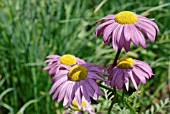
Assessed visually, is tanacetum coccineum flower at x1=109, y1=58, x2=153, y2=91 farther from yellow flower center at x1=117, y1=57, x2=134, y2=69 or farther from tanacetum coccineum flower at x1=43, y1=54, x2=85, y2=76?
tanacetum coccineum flower at x1=43, y1=54, x2=85, y2=76

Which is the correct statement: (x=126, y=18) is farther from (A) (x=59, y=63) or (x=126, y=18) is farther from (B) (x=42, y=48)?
(B) (x=42, y=48)

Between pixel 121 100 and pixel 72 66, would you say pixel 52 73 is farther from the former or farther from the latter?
pixel 121 100

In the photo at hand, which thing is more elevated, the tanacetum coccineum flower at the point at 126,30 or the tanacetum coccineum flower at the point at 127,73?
the tanacetum coccineum flower at the point at 126,30

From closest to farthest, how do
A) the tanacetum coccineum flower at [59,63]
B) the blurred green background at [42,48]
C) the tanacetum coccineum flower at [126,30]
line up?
the tanacetum coccineum flower at [126,30] < the tanacetum coccineum flower at [59,63] < the blurred green background at [42,48]

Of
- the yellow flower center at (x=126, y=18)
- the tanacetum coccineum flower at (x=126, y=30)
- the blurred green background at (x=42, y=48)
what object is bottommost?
the blurred green background at (x=42, y=48)

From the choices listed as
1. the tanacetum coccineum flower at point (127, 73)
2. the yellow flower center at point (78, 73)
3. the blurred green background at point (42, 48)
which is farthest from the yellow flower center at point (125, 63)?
the blurred green background at point (42, 48)

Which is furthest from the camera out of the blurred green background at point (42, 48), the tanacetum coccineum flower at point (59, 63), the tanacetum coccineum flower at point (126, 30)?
the blurred green background at point (42, 48)

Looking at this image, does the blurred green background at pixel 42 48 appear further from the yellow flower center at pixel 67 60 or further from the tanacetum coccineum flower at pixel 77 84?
the tanacetum coccineum flower at pixel 77 84
